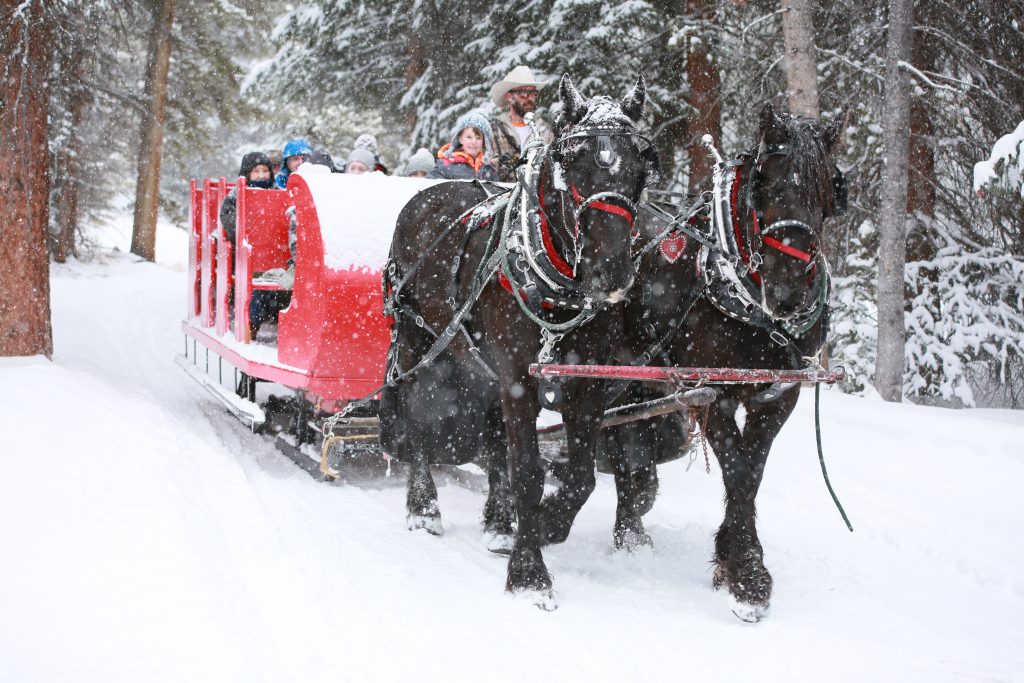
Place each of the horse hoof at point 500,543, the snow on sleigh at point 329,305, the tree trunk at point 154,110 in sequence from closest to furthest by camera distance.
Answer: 1. the horse hoof at point 500,543
2. the snow on sleigh at point 329,305
3. the tree trunk at point 154,110

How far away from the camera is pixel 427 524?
196 inches

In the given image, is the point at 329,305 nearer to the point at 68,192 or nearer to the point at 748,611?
the point at 748,611

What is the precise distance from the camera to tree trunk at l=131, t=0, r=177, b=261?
20203 mm

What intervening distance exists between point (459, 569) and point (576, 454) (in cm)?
92

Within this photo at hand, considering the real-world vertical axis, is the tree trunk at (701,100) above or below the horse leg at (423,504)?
above

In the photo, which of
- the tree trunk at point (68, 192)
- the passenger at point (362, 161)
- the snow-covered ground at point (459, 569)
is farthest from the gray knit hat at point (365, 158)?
the tree trunk at point (68, 192)

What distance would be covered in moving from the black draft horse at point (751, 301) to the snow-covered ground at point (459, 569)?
535mm

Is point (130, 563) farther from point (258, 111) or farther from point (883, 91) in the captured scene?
point (258, 111)

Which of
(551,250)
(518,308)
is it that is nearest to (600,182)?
(551,250)

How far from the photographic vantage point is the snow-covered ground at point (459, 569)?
3084 mm

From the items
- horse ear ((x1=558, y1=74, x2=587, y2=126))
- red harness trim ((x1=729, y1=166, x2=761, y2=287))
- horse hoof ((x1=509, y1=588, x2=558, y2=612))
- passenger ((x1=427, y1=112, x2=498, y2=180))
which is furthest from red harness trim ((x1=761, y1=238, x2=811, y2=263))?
passenger ((x1=427, y1=112, x2=498, y2=180))

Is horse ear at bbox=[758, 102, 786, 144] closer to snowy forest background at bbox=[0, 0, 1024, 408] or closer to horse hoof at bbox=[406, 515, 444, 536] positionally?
horse hoof at bbox=[406, 515, 444, 536]

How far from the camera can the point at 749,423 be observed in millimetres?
3834

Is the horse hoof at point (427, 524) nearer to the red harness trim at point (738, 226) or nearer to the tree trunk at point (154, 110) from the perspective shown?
the red harness trim at point (738, 226)
